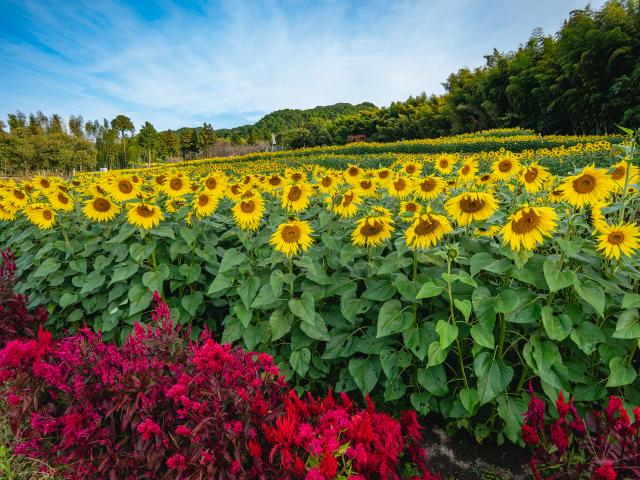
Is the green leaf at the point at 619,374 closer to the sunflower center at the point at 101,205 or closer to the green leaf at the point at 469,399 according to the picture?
the green leaf at the point at 469,399

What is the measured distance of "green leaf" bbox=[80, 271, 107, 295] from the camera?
263 cm

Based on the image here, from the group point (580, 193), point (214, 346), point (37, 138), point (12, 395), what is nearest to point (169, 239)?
point (12, 395)

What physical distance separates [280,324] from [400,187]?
1.50 metres

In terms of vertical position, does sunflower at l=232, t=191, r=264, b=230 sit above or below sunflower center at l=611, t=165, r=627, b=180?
below

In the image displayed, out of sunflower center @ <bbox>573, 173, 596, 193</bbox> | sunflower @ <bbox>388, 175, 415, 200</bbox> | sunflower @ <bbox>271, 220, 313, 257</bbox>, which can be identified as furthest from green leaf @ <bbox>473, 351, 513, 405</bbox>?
sunflower @ <bbox>388, 175, 415, 200</bbox>

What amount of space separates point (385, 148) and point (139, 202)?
62.5 ft

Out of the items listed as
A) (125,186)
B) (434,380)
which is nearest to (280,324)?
(434,380)

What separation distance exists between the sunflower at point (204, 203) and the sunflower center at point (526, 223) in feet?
6.39

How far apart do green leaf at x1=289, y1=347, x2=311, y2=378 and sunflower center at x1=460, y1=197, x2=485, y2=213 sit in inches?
46.5

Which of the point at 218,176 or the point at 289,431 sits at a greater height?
the point at 218,176

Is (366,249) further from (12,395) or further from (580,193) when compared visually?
(12,395)

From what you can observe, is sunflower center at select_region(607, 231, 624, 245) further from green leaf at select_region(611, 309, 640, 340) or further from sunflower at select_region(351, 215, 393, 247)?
sunflower at select_region(351, 215, 393, 247)

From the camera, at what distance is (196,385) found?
151cm

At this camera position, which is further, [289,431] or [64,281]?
[64,281]
